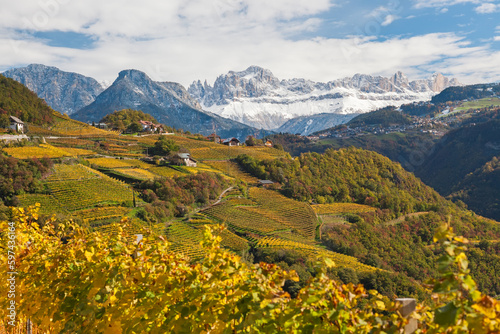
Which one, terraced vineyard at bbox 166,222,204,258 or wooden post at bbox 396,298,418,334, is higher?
wooden post at bbox 396,298,418,334

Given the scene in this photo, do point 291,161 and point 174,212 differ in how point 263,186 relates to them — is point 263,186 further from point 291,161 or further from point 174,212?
point 174,212

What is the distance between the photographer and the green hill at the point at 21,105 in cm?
7125

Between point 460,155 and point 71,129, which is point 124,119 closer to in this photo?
point 71,129

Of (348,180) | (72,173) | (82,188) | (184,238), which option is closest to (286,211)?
(184,238)

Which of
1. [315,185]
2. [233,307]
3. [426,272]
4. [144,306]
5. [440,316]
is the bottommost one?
[426,272]

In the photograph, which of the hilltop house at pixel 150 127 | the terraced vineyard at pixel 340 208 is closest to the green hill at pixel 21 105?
the hilltop house at pixel 150 127

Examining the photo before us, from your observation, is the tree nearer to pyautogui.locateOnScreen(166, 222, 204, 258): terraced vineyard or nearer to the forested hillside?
the forested hillside

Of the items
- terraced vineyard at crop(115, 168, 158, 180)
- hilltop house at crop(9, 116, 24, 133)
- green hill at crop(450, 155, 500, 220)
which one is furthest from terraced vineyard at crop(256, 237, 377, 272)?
green hill at crop(450, 155, 500, 220)

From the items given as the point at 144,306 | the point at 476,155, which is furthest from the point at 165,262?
the point at 476,155

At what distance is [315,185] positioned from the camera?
69312mm

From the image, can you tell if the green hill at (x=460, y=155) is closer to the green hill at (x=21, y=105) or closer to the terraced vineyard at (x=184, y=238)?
the terraced vineyard at (x=184, y=238)

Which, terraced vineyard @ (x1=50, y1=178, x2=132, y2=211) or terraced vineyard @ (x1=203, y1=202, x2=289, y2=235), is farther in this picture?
terraced vineyard @ (x1=203, y1=202, x2=289, y2=235)

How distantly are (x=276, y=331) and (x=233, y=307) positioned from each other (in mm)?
586

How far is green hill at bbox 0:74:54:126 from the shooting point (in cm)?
7125
